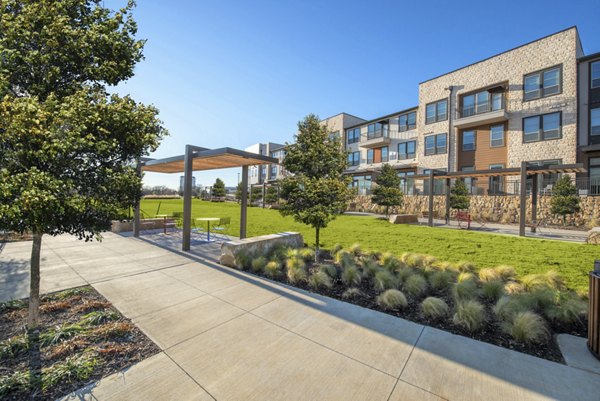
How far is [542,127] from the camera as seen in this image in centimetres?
2216

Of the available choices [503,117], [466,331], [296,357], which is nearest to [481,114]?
[503,117]

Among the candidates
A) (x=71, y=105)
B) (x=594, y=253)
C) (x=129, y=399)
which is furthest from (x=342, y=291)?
(x=594, y=253)

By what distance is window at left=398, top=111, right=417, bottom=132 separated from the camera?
32.2 metres

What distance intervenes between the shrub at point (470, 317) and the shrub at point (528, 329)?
1.27 feet

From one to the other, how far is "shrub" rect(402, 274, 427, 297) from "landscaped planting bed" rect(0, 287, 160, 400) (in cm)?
454

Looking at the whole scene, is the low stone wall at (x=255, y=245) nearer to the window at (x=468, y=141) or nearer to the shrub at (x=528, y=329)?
the shrub at (x=528, y=329)

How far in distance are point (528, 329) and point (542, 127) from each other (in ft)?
84.0

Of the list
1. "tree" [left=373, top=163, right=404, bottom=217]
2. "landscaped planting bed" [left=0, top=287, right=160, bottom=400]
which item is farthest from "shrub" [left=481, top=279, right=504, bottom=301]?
"tree" [left=373, top=163, right=404, bottom=217]

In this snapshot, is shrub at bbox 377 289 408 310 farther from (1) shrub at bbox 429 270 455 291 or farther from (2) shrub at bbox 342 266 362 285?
(1) shrub at bbox 429 270 455 291

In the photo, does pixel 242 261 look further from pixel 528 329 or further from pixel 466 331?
pixel 528 329

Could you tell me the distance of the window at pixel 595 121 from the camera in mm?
19719

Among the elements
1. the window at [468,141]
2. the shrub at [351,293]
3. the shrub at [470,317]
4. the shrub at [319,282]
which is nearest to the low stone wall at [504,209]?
the window at [468,141]

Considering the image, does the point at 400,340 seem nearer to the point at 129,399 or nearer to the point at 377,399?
the point at 377,399

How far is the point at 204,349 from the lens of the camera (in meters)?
3.60
